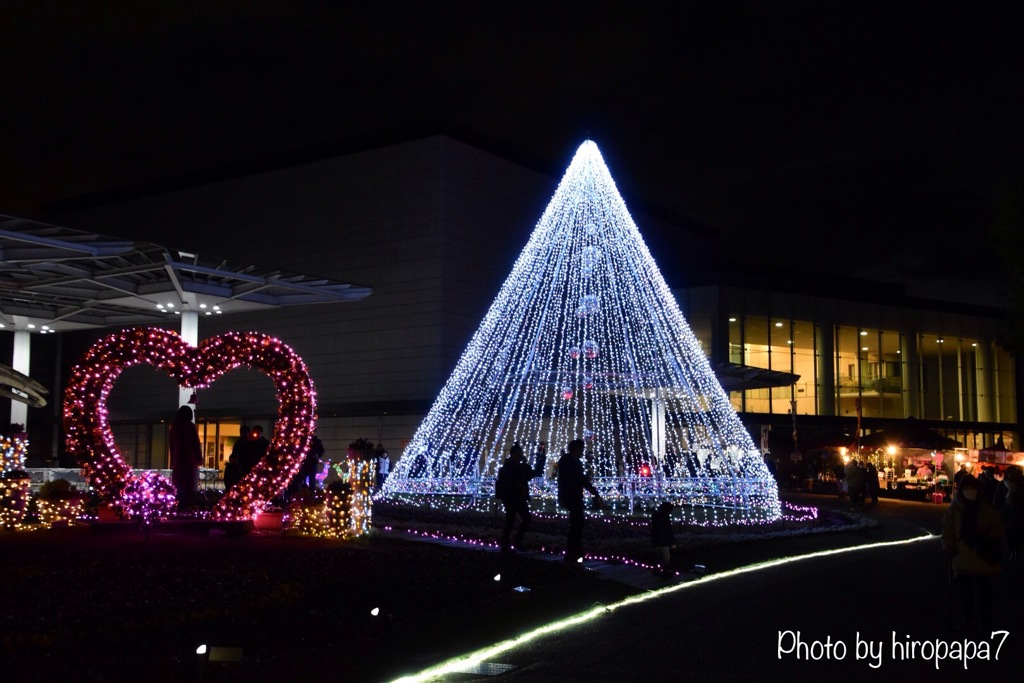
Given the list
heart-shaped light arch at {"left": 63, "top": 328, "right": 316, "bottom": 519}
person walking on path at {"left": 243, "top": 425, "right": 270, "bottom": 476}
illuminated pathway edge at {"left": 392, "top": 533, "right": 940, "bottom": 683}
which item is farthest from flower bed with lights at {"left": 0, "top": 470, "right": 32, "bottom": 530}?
illuminated pathway edge at {"left": 392, "top": 533, "right": 940, "bottom": 683}

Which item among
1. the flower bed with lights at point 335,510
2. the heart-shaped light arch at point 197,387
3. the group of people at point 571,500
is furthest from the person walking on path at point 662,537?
the heart-shaped light arch at point 197,387

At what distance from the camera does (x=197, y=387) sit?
56.9 ft

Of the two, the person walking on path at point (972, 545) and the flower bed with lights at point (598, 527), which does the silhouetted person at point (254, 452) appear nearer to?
the flower bed with lights at point (598, 527)

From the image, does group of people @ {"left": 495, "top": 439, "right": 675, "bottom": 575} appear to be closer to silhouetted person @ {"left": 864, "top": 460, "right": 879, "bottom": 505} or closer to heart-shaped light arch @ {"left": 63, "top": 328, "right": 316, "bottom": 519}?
heart-shaped light arch @ {"left": 63, "top": 328, "right": 316, "bottom": 519}

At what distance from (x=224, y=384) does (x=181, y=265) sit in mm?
30431

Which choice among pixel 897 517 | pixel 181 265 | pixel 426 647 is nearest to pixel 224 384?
pixel 181 265

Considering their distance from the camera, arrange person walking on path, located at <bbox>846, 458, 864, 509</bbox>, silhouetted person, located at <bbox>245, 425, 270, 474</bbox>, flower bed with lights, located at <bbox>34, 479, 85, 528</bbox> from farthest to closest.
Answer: person walking on path, located at <bbox>846, 458, 864, 509</bbox> → silhouetted person, located at <bbox>245, 425, 270, 474</bbox> → flower bed with lights, located at <bbox>34, 479, 85, 528</bbox>

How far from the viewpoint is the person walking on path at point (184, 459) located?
16594 mm

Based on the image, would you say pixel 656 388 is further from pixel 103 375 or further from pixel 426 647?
pixel 426 647

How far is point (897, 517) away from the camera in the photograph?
29766 millimetres

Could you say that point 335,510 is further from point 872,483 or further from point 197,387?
point 872,483

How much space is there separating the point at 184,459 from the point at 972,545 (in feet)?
36.2

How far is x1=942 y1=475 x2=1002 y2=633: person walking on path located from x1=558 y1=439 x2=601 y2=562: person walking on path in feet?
17.6

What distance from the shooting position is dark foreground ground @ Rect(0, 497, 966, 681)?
314 inches
